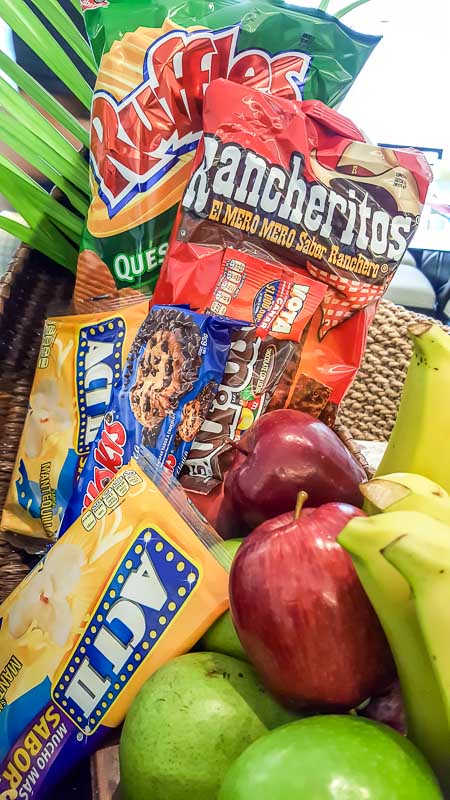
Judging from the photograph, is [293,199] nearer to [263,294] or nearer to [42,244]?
[263,294]

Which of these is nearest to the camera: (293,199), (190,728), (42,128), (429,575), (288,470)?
(429,575)

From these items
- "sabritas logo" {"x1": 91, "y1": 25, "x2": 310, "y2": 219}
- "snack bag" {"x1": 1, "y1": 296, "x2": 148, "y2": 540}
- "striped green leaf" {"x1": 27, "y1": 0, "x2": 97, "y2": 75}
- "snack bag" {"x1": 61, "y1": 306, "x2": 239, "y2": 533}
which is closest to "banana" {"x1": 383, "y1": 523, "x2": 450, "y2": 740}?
"snack bag" {"x1": 61, "y1": 306, "x2": 239, "y2": 533}

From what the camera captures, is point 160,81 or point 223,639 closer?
point 223,639

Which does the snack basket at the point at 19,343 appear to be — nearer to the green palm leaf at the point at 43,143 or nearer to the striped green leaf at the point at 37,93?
the green palm leaf at the point at 43,143

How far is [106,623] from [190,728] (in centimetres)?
12

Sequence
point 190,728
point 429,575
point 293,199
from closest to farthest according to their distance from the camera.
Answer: point 429,575
point 190,728
point 293,199

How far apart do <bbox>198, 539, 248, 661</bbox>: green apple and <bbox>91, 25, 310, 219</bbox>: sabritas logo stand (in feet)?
1.42

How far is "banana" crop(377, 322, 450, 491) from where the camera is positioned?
509 millimetres

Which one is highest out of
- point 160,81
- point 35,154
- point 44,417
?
point 160,81

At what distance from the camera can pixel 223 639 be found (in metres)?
0.52

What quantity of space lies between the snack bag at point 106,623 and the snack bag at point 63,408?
5.8 inches

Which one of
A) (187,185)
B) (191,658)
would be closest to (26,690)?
(191,658)

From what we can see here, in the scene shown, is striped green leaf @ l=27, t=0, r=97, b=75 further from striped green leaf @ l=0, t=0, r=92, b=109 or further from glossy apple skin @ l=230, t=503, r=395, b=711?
glossy apple skin @ l=230, t=503, r=395, b=711

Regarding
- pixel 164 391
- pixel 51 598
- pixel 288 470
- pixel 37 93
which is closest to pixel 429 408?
pixel 288 470
